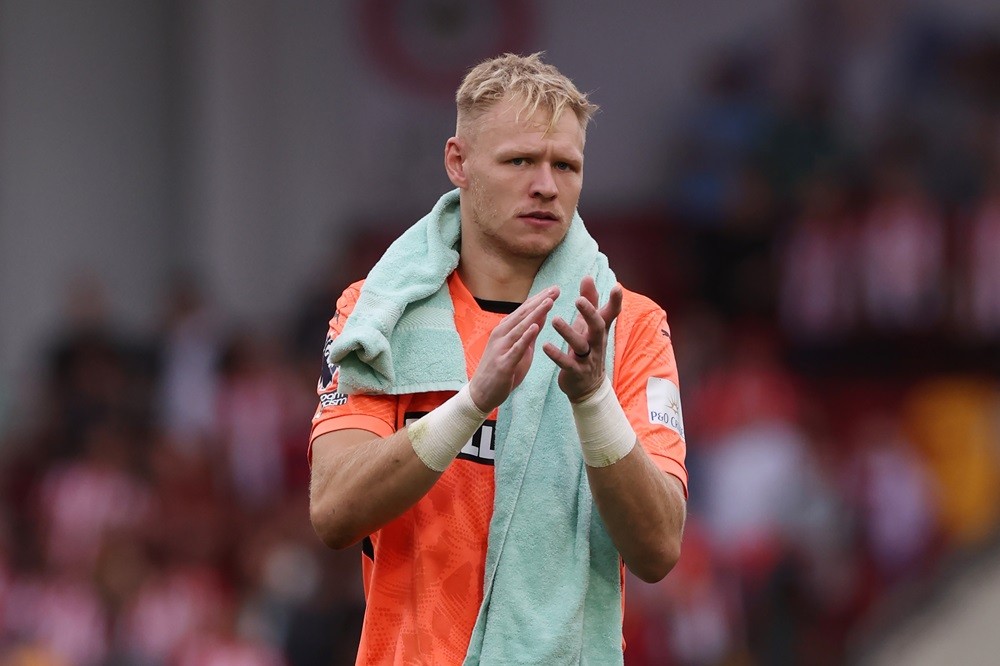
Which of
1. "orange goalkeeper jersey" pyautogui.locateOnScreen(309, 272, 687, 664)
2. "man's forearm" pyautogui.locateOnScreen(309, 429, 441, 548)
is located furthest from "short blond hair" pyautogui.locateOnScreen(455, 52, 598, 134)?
"man's forearm" pyautogui.locateOnScreen(309, 429, 441, 548)

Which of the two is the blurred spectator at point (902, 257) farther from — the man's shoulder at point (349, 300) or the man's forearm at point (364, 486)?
the man's forearm at point (364, 486)

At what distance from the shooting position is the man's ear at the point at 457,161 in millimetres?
3545

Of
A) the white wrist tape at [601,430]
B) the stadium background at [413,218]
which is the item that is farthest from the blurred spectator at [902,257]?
the white wrist tape at [601,430]

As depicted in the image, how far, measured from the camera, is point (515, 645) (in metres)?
3.24

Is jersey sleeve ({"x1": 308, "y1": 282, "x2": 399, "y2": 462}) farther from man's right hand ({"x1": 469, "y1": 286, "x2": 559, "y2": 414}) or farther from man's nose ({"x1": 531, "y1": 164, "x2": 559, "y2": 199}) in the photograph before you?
man's nose ({"x1": 531, "y1": 164, "x2": 559, "y2": 199})

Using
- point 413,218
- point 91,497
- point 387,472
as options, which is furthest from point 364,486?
point 413,218

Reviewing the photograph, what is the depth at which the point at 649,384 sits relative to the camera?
3.46 m

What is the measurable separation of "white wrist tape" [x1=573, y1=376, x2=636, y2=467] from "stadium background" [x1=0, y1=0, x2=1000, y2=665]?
5.29 meters

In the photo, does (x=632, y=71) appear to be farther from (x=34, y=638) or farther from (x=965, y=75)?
(x=34, y=638)

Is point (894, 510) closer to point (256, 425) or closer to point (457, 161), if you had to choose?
point (256, 425)

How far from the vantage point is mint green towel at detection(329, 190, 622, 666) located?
10.7 ft

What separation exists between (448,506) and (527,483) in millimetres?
170

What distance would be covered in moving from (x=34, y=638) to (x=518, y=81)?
6754mm

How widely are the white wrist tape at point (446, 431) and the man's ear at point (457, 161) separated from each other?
0.55m
